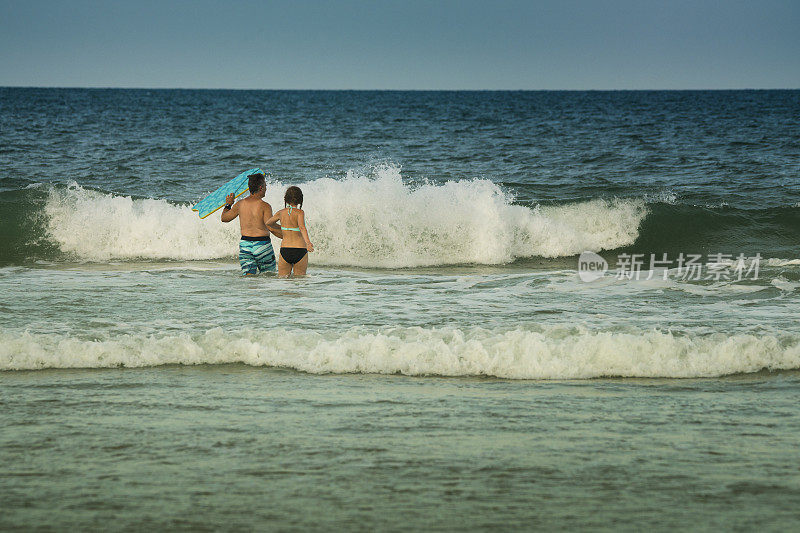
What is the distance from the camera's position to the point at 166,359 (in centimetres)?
600

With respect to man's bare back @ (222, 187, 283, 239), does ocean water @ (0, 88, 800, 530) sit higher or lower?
lower

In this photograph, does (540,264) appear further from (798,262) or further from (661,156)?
(661,156)

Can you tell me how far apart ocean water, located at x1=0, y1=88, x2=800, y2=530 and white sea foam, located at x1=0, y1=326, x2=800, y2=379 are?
0.07 ft

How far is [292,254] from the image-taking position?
9.49 metres

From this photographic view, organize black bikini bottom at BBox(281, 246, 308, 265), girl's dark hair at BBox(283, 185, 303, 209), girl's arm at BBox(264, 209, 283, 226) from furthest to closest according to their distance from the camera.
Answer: black bikini bottom at BBox(281, 246, 308, 265)
girl's arm at BBox(264, 209, 283, 226)
girl's dark hair at BBox(283, 185, 303, 209)

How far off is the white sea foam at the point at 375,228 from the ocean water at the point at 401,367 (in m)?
0.05

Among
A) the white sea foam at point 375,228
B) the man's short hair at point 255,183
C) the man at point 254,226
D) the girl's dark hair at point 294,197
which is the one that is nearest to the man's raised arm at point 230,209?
the man at point 254,226

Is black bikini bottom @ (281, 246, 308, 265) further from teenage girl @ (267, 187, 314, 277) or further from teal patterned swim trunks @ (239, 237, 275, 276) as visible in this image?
teal patterned swim trunks @ (239, 237, 275, 276)

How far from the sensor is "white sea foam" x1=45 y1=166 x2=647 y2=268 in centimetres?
1273

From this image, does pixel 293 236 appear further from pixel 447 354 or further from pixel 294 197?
pixel 447 354

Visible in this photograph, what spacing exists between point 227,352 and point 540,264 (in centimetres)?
717

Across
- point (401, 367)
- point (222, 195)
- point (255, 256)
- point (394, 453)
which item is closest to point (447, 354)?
point (401, 367)

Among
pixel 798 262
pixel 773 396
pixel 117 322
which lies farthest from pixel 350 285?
pixel 798 262

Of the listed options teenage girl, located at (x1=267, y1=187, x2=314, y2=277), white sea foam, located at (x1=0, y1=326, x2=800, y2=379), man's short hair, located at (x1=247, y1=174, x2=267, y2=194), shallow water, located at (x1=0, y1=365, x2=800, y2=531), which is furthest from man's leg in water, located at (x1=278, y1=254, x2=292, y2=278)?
shallow water, located at (x1=0, y1=365, x2=800, y2=531)
